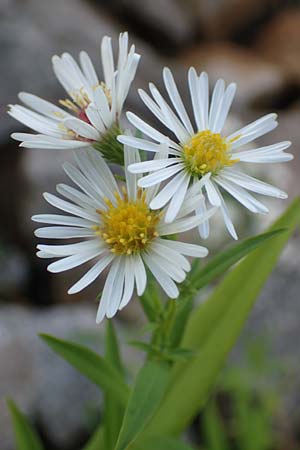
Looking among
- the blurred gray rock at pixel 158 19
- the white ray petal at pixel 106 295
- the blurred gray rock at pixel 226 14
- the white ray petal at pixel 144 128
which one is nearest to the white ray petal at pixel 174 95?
the white ray petal at pixel 144 128

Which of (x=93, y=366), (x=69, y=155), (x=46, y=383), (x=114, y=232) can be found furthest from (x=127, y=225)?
(x=69, y=155)

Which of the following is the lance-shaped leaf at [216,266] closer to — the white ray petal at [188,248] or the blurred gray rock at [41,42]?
the white ray petal at [188,248]

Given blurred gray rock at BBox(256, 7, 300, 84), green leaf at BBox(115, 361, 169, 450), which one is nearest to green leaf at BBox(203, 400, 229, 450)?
green leaf at BBox(115, 361, 169, 450)

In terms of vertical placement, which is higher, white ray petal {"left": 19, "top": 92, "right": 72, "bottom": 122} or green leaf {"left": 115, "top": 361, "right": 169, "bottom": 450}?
white ray petal {"left": 19, "top": 92, "right": 72, "bottom": 122}

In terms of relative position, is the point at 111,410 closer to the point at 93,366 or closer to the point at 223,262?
the point at 93,366

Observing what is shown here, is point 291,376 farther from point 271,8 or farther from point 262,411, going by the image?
point 271,8

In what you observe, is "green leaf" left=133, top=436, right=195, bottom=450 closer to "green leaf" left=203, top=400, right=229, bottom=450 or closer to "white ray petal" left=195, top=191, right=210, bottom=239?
"white ray petal" left=195, top=191, right=210, bottom=239

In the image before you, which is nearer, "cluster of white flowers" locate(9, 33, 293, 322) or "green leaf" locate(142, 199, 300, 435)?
"cluster of white flowers" locate(9, 33, 293, 322)

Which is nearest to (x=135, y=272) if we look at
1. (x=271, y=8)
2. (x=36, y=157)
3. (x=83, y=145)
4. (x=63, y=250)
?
(x=63, y=250)
